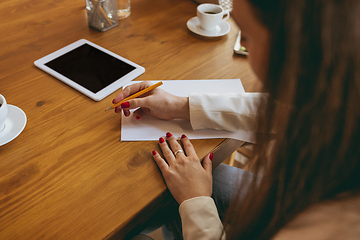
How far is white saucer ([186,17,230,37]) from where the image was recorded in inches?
43.9

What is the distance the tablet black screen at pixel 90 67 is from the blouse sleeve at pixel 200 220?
1.43ft

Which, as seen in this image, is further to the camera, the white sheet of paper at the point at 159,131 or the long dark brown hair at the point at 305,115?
the white sheet of paper at the point at 159,131

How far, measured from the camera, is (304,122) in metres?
0.42

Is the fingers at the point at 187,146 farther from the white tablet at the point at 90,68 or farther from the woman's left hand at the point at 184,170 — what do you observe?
the white tablet at the point at 90,68

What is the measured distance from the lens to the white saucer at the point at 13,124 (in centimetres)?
67

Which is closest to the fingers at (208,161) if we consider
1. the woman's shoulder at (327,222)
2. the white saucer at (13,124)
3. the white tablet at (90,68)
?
the woman's shoulder at (327,222)

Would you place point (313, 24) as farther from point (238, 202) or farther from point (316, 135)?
point (238, 202)

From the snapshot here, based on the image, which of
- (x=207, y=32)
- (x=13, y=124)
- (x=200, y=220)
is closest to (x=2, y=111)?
(x=13, y=124)

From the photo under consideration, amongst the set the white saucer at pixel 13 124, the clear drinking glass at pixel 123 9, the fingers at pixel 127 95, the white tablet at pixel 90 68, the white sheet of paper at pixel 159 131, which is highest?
the clear drinking glass at pixel 123 9

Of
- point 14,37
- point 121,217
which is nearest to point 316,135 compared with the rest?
point 121,217

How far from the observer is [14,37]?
1.01 m

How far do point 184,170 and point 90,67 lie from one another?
1.57ft

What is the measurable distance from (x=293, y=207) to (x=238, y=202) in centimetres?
12

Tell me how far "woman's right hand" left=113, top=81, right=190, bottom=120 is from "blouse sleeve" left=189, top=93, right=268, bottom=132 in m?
0.03
